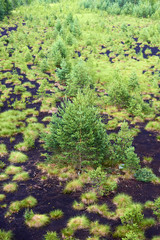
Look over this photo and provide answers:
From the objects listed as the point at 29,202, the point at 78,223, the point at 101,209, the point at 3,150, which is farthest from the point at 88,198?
the point at 3,150

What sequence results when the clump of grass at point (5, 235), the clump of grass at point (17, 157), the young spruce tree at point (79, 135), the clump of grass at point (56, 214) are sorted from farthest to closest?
the clump of grass at point (17, 157)
the young spruce tree at point (79, 135)
the clump of grass at point (56, 214)
the clump of grass at point (5, 235)

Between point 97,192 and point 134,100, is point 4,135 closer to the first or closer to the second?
point 97,192

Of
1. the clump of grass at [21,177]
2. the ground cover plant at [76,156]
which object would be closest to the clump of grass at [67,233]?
the ground cover plant at [76,156]

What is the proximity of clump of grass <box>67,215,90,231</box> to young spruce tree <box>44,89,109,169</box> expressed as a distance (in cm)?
355

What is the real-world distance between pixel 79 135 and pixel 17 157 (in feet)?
Result: 22.5

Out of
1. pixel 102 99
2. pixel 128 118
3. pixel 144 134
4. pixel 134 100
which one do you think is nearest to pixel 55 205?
pixel 144 134

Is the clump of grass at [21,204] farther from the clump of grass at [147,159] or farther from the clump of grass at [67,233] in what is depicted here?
the clump of grass at [147,159]

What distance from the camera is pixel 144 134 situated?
1948 cm

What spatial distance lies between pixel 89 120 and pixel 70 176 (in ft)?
15.1

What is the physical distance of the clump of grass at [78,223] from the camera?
8.83 metres

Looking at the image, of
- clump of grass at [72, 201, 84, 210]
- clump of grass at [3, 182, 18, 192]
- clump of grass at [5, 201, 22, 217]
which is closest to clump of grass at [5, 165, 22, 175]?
clump of grass at [3, 182, 18, 192]

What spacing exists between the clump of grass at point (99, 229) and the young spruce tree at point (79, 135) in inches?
154

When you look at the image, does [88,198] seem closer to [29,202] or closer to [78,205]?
[78,205]

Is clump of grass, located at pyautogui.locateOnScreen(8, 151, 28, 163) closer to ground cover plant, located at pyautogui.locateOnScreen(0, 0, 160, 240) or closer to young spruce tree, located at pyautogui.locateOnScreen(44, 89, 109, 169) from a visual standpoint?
ground cover plant, located at pyautogui.locateOnScreen(0, 0, 160, 240)
